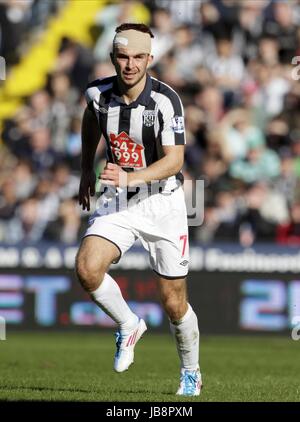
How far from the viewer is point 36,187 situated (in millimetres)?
16969

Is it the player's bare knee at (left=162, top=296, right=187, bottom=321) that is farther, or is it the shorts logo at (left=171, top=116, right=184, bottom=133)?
the player's bare knee at (left=162, top=296, right=187, bottom=321)

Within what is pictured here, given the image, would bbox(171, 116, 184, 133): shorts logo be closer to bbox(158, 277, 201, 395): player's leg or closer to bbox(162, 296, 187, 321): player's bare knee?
bbox(158, 277, 201, 395): player's leg

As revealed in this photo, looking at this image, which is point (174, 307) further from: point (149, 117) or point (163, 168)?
point (149, 117)

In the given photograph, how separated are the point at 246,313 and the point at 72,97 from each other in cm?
505

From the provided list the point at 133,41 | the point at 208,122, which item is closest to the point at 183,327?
the point at 133,41

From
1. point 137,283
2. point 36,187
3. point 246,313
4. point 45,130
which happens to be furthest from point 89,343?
point 45,130

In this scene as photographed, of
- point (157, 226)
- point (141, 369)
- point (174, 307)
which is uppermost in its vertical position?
point (157, 226)

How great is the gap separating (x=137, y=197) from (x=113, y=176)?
870 millimetres

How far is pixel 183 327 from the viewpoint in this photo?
8781mm

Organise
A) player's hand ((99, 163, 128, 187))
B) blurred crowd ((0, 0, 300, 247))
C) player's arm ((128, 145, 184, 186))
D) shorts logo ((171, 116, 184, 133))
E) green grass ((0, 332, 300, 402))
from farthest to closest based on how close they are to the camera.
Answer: blurred crowd ((0, 0, 300, 247)), green grass ((0, 332, 300, 402)), shorts logo ((171, 116, 184, 133)), player's arm ((128, 145, 184, 186)), player's hand ((99, 163, 128, 187))

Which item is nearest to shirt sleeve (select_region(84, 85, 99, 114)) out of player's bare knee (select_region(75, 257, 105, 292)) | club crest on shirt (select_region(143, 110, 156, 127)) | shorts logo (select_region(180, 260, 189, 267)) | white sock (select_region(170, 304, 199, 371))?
club crest on shirt (select_region(143, 110, 156, 127))

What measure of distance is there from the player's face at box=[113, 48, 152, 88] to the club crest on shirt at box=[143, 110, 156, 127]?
0.24 metres

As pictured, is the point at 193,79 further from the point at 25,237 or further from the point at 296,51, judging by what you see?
the point at 25,237

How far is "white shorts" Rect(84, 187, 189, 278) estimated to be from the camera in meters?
8.70
